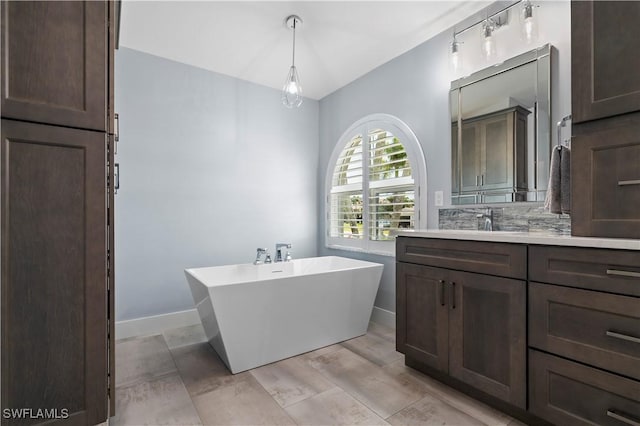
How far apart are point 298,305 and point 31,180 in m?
1.63

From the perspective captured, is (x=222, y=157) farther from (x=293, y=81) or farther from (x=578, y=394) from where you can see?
(x=578, y=394)

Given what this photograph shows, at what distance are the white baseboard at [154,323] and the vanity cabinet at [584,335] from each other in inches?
106

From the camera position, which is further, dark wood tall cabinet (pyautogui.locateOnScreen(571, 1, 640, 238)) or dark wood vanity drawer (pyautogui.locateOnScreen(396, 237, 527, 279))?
dark wood vanity drawer (pyautogui.locateOnScreen(396, 237, 527, 279))

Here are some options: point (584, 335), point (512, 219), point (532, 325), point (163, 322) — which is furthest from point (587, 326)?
point (163, 322)

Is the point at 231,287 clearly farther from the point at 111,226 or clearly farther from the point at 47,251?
the point at 47,251

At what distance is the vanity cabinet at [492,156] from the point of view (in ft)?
6.68

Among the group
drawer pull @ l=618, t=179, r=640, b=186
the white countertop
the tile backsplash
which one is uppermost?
drawer pull @ l=618, t=179, r=640, b=186

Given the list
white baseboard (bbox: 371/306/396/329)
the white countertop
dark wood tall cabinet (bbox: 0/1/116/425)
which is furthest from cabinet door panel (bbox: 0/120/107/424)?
white baseboard (bbox: 371/306/396/329)

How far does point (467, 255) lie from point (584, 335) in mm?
577

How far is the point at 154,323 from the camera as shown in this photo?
2781 mm

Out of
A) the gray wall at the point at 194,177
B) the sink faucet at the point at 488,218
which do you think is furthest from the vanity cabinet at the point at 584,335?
the gray wall at the point at 194,177

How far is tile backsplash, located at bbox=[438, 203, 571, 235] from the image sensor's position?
185 cm

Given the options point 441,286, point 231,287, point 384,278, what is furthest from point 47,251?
point 384,278

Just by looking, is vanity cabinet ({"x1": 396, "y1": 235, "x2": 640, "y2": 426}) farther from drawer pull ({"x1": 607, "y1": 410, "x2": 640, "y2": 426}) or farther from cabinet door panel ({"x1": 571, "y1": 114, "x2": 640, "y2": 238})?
cabinet door panel ({"x1": 571, "y1": 114, "x2": 640, "y2": 238})
